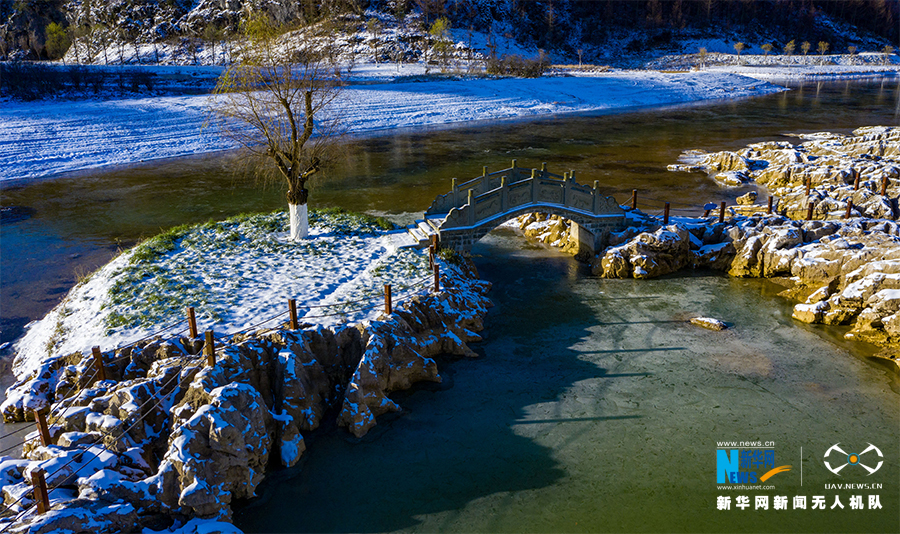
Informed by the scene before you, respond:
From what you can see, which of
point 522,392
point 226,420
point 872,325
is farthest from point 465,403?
point 872,325

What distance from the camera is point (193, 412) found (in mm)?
12328

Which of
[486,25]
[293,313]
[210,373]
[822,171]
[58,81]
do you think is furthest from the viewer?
[486,25]

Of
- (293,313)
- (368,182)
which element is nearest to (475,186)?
(293,313)

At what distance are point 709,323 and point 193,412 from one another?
1459cm

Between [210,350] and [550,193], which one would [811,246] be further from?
[210,350]

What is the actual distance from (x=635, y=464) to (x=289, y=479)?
23.5ft

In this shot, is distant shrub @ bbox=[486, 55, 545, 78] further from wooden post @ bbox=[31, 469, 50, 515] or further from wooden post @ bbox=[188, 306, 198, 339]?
wooden post @ bbox=[31, 469, 50, 515]

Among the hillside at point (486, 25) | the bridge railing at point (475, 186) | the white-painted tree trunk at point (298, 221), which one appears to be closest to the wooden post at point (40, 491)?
the white-painted tree trunk at point (298, 221)

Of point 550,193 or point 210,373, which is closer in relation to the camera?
point 210,373

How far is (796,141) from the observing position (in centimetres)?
5081

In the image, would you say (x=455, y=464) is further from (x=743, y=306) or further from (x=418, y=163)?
(x=418, y=163)

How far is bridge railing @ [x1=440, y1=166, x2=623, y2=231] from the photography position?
21703 mm

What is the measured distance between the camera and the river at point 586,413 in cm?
1170

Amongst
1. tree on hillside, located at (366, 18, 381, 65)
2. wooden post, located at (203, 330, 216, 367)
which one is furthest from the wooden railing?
tree on hillside, located at (366, 18, 381, 65)
